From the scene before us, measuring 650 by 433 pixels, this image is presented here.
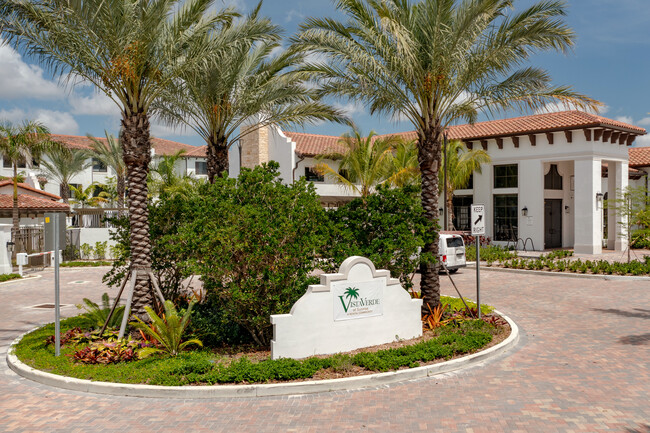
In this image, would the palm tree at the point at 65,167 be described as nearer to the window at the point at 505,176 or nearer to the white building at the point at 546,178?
the white building at the point at 546,178

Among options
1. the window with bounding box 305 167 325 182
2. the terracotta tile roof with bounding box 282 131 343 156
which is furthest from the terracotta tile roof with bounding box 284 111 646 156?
the window with bounding box 305 167 325 182

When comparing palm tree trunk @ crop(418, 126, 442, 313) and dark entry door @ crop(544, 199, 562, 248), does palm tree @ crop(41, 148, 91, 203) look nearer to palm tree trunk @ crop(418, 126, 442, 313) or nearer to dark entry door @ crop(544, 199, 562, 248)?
dark entry door @ crop(544, 199, 562, 248)

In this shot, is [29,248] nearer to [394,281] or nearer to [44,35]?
[44,35]

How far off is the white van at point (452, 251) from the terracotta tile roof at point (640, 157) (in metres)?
22.2

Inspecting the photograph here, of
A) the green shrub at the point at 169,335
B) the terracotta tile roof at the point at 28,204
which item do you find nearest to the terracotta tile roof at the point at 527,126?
the terracotta tile roof at the point at 28,204

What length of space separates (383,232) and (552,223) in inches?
967

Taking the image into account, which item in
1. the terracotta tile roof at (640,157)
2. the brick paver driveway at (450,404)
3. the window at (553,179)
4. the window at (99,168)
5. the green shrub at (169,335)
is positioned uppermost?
the window at (99,168)

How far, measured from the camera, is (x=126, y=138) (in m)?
10.4

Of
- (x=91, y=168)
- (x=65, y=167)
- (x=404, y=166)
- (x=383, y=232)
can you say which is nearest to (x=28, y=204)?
(x=65, y=167)

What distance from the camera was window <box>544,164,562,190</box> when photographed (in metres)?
31.7

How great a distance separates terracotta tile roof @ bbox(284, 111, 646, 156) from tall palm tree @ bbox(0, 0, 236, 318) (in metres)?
19.4

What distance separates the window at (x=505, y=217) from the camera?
1231 inches

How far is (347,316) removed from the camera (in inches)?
366

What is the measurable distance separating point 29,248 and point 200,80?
59.1 feet
